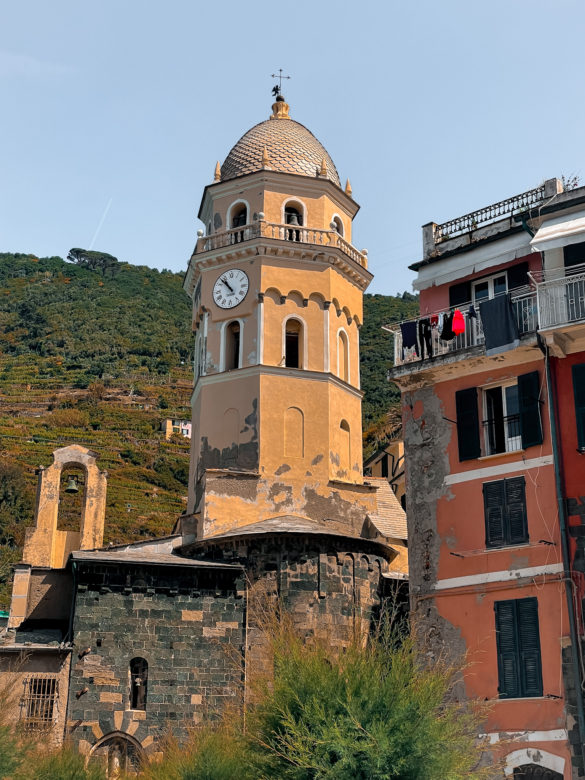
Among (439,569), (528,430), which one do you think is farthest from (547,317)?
(439,569)

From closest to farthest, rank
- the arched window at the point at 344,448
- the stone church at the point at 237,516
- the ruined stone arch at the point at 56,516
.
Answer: the stone church at the point at 237,516 < the ruined stone arch at the point at 56,516 < the arched window at the point at 344,448

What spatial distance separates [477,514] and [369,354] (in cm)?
6762

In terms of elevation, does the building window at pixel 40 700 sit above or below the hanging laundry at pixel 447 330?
below

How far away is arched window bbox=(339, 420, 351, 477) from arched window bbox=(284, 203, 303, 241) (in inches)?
249

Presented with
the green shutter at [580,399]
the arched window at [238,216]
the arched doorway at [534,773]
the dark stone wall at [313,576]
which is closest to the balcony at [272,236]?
the arched window at [238,216]

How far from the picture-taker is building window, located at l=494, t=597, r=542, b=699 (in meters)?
19.7

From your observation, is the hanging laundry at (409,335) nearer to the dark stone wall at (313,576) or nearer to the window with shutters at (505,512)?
the window with shutters at (505,512)

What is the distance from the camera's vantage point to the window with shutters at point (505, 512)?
20.8 metres

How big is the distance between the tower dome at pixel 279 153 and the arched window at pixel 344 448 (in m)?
8.64

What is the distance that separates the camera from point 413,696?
17.0 meters

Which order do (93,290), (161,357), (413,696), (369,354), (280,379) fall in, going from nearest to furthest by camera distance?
(413,696)
(280,379)
(369,354)
(161,357)
(93,290)

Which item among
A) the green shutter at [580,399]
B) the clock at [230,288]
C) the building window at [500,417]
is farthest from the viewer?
the clock at [230,288]

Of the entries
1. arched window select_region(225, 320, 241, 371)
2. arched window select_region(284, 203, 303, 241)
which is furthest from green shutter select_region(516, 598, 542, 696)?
arched window select_region(284, 203, 303, 241)

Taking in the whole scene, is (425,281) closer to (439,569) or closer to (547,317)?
(547,317)
